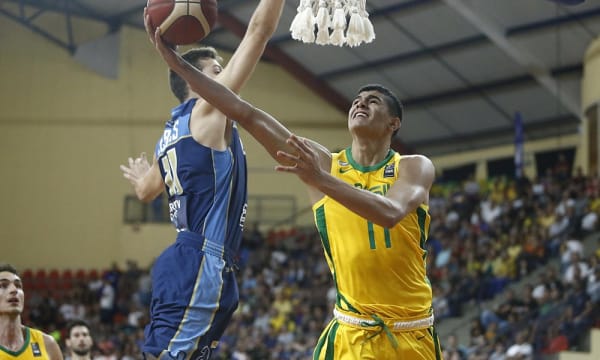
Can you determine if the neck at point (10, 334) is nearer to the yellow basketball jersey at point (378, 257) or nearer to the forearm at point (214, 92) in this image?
the yellow basketball jersey at point (378, 257)

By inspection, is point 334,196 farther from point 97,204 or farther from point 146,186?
point 97,204

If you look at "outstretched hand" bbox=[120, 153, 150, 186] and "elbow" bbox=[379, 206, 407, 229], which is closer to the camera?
"elbow" bbox=[379, 206, 407, 229]

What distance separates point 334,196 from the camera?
4555 mm

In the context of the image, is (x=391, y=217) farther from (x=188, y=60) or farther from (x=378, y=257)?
(x=188, y=60)

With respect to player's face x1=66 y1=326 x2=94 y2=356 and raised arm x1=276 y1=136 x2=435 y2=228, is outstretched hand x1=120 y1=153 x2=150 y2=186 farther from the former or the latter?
player's face x1=66 y1=326 x2=94 y2=356

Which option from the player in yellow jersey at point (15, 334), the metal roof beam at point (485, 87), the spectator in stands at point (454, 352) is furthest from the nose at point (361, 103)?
the metal roof beam at point (485, 87)

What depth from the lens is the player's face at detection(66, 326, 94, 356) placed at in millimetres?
9086

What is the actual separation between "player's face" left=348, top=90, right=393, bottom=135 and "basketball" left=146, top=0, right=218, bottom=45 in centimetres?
97

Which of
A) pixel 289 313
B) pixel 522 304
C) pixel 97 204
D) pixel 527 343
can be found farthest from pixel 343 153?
pixel 97 204

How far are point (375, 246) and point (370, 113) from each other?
2.49ft

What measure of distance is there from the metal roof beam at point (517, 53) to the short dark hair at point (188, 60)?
16963 millimetres

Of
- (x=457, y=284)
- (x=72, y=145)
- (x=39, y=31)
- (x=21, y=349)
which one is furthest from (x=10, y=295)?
(x=72, y=145)

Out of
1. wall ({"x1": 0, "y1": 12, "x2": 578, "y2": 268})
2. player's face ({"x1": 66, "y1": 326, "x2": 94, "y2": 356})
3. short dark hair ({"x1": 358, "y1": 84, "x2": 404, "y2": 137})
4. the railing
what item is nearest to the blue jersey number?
short dark hair ({"x1": 358, "y1": 84, "x2": 404, "y2": 137})

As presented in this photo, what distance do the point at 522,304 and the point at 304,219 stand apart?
12330 mm
